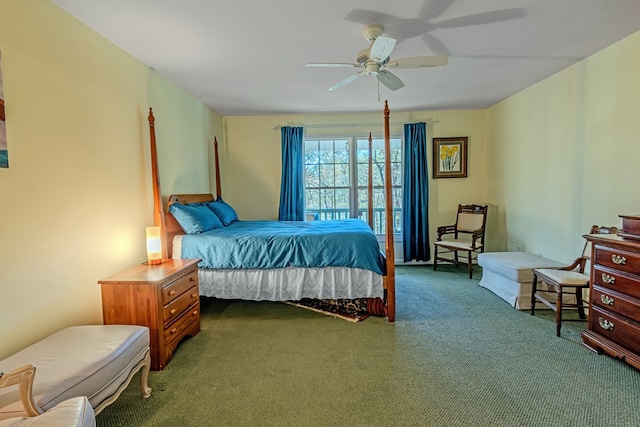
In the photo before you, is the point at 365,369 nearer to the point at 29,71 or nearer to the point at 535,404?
the point at 535,404

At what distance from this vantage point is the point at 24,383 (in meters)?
1.19

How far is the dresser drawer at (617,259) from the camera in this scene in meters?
2.04

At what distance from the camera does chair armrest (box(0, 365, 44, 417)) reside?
1.17m

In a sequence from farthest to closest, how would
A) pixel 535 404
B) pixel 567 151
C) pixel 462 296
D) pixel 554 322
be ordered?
pixel 462 296 → pixel 567 151 → pixel 554 322 → pixel 535 404

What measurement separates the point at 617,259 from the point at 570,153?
5.06 ft

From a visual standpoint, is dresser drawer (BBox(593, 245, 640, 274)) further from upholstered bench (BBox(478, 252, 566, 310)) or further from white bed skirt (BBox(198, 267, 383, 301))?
white bed skirt (BBox(198, 267, 383, 301))

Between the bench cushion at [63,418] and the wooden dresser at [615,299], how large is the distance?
9.65ft

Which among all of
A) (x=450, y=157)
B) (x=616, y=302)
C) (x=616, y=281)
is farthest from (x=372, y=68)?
(x=450, y=157)

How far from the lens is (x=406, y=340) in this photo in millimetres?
2604

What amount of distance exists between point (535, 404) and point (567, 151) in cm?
263

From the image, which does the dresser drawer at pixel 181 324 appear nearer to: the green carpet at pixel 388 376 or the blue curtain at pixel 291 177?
the green carpet at pixel 388 376

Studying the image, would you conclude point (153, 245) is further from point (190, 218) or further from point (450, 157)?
point (450, 157)

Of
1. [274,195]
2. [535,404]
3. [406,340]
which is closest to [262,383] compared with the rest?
[406,340]

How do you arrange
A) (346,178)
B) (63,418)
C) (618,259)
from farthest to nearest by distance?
1. (346,178)
2. (618,259)
3. (63,418)
